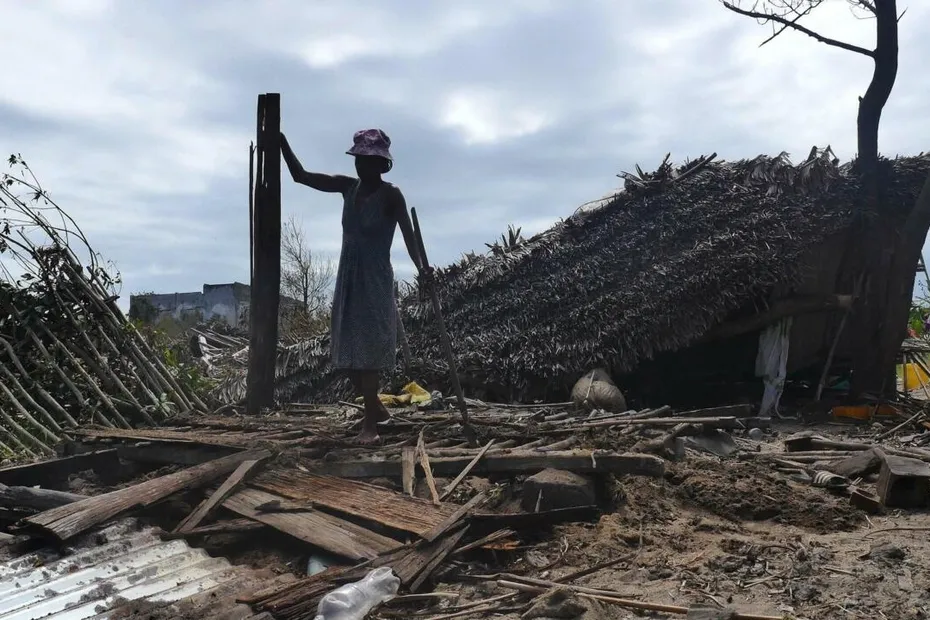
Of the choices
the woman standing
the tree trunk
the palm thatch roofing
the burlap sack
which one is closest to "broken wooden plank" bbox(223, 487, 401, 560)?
the woman standing

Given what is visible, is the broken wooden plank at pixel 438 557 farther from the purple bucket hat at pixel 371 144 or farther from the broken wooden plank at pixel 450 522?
the purple bucket hat at pixel 371 144

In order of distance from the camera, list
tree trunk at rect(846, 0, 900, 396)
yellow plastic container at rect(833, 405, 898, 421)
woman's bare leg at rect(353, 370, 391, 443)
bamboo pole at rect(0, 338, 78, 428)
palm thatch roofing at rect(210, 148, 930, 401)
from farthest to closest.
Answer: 1. tree trunk at rect(846, 0, 900, 396)
2. palm thatch roofing at rect(210, 148, 930, 401)
3. yellow plastic container at rect(833, 405, 898, 421)
4. bamboo pole at rect(0, 338, 78, 428)
5. woman's bare leg at rect(353, 370, 391, 443)

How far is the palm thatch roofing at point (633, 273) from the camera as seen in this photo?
26.3 ft

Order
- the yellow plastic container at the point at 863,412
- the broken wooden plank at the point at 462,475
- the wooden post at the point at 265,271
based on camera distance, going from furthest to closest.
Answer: the yellow plastic container at the point at 863,412 → the wooden post at the point at 265,271 → the broken wooden plank at the point at 462,475

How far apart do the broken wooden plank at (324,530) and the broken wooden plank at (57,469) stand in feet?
5.18

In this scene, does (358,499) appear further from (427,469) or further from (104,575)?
(104,575)

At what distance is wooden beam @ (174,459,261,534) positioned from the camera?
300 centimetres

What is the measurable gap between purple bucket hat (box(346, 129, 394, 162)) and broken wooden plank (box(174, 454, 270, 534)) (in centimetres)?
187

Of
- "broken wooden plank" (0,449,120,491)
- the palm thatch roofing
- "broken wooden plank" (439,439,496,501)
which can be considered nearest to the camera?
"broken wooden plank" (439,439,496,501)

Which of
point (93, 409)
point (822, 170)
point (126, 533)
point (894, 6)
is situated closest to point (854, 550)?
point (126, 533)

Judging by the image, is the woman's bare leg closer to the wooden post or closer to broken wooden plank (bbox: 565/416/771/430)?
the wooden post

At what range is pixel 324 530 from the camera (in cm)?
283

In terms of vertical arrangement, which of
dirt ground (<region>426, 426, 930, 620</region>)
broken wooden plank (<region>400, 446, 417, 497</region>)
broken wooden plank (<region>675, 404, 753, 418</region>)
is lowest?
dirt ground (<region>426, 426, 930, 620</region>)

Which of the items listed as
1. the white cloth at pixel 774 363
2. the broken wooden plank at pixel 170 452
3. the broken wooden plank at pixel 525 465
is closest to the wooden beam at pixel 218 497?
the broken wooden plank at pixel 525 465
